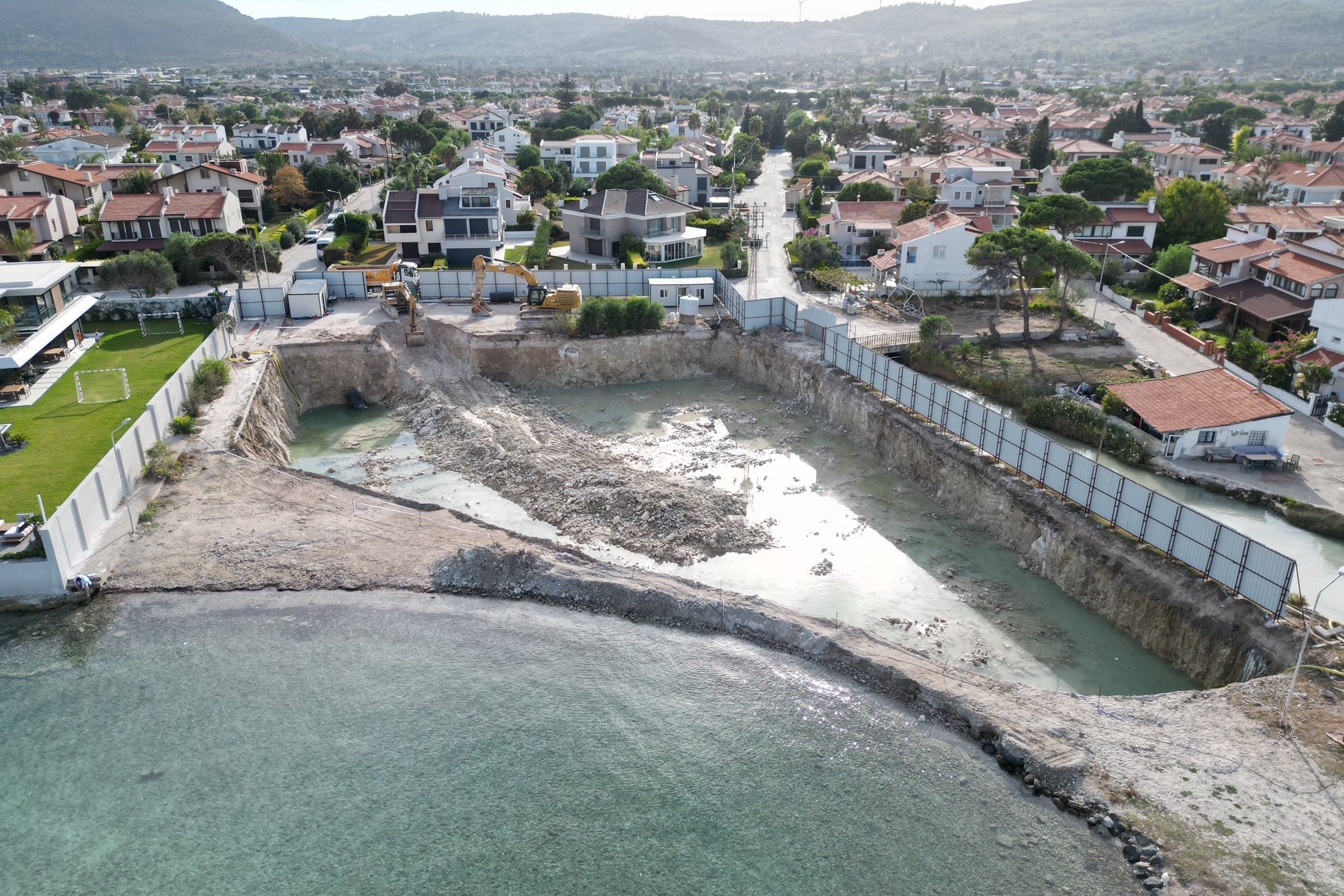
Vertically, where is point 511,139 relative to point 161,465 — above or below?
above

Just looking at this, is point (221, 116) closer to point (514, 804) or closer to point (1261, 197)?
point (1261, 197)

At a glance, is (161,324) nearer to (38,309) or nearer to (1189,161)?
(38,309)

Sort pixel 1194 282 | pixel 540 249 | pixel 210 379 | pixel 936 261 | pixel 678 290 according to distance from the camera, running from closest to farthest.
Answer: pixel 210 379
pixel 1194 282
pixel 678 290
pixel 936 261
pixel 540 249

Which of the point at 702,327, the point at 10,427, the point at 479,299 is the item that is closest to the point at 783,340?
the point at 702,327

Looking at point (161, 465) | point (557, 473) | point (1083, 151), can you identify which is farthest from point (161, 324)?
point (1083, 151)

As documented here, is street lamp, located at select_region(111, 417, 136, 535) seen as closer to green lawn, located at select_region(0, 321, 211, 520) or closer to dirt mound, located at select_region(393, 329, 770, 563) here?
green lawn, located at select_region(0, 321, 211, 520)

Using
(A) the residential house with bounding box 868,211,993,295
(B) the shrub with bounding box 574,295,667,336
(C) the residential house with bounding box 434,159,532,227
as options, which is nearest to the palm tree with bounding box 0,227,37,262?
(C) the residential house with bounding box 434,159,532,227

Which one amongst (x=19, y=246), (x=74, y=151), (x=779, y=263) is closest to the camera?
(x=19, y=246)

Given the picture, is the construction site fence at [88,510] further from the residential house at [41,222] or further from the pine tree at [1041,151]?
the pine tree at [1041,151]

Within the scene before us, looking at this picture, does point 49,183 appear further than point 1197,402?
Yes
